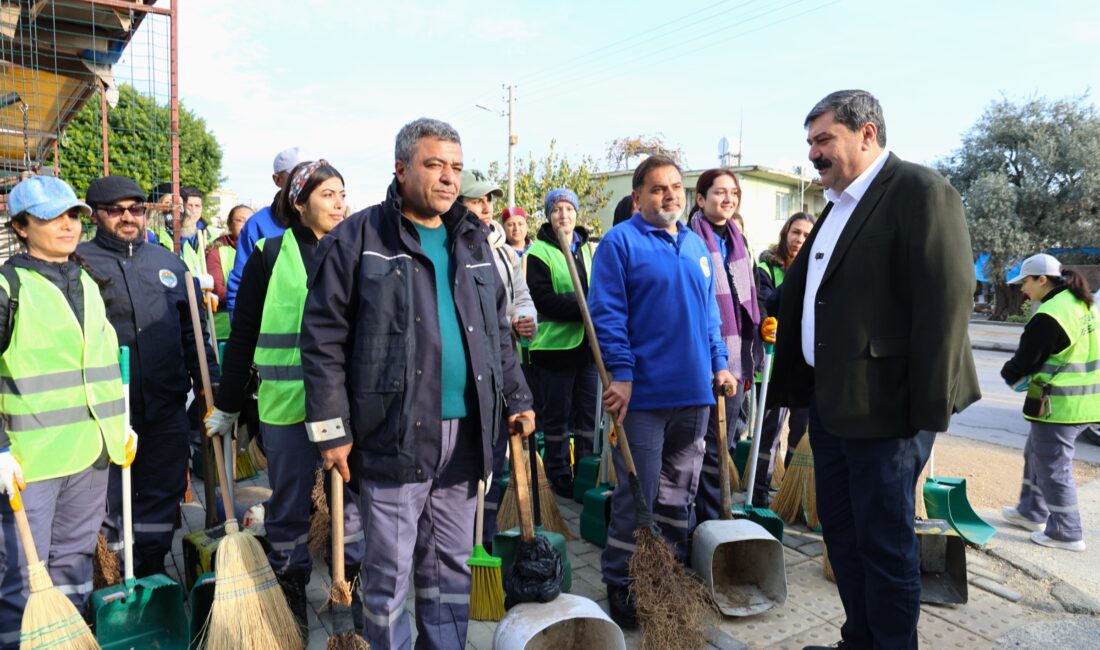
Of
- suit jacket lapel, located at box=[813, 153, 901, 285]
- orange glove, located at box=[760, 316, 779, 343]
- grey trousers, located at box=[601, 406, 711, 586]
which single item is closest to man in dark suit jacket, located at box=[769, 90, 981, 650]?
suit jacket lapel, located at box=[813, 153, 901, 285]

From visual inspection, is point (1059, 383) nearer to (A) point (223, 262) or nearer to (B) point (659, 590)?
(B) point (659, 590)

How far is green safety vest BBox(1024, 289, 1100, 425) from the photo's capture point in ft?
14.3

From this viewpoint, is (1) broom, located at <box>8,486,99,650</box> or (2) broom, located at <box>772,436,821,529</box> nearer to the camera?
(1) broom, located at <box>8,486,99,650</box>

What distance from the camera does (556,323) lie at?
16.2ft

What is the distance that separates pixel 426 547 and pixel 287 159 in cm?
211

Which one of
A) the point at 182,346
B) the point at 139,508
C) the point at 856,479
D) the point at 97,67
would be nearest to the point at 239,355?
the point at 182,346

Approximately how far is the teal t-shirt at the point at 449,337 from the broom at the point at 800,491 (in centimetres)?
292

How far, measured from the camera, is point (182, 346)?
12.0 ft

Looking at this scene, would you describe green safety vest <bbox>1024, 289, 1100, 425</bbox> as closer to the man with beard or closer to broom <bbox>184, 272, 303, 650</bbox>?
broom <bbox>184, 272, 303, 650</bbox>

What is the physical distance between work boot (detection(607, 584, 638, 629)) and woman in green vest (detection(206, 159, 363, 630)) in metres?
1.44

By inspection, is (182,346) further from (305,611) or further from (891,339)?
(891,339)

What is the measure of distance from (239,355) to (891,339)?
2.72m

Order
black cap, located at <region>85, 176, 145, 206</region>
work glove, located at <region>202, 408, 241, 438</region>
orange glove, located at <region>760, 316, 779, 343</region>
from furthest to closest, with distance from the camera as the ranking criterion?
orange glove, located at <region>760, 316, 779, 343</region> → black cap, located at <region>85, 176, 145, 206</region> → work glove, located at <region>202, 408, 241, 438</region>

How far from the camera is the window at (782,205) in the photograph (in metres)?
33.6
